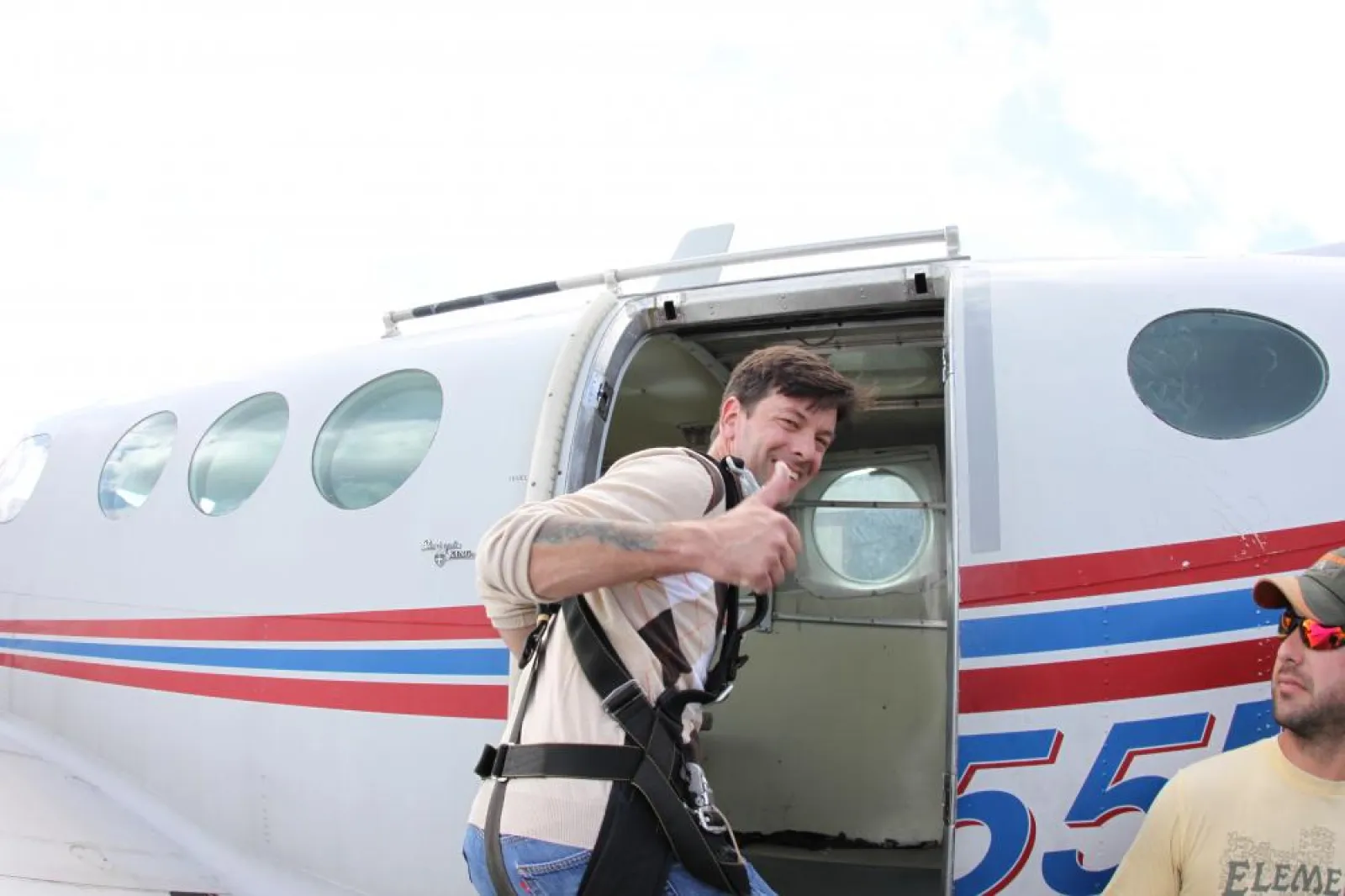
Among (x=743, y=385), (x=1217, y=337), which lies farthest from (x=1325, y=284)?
(x=743, y=385)

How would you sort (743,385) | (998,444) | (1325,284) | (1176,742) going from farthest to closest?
(1325,284) < (998,444) < (1176,742) < (743,385)

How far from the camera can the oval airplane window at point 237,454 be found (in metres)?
4.61

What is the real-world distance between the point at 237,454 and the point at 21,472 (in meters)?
2.40

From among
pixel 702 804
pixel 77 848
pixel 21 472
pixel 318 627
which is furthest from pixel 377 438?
pixel 21 472

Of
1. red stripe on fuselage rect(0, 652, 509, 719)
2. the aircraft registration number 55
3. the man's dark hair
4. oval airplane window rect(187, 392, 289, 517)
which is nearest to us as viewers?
the man's dark hair

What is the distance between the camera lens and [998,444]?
305 cm

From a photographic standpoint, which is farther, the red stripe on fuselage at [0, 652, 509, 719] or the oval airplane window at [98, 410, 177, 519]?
the oval airplane window at [98, 410, 177, 519]

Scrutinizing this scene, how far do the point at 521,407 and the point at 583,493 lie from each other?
6.97ft

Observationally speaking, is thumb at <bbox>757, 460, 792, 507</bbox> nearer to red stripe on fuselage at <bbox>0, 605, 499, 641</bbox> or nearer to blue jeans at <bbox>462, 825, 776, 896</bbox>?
blue jeans at <bbox>462, 825, 776, 896</bbox>

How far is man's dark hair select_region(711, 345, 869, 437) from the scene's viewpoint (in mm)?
2082

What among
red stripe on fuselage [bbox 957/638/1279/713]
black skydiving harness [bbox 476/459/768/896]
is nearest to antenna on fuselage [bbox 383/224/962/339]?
red stripe on fuselage [bbox 957/638/1279/713]

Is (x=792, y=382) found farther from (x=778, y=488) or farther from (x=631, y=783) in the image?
(x=631, y=783)

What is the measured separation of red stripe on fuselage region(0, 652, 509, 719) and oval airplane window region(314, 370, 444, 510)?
2.39ft

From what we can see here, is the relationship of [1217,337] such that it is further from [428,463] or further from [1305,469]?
[428,463]
